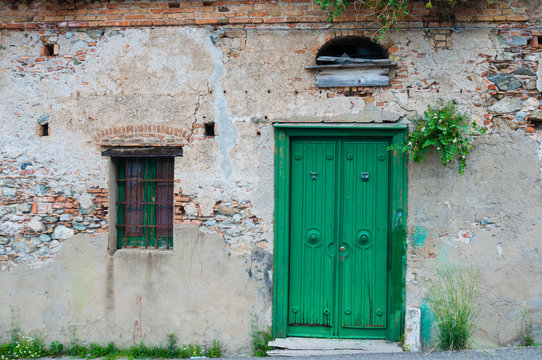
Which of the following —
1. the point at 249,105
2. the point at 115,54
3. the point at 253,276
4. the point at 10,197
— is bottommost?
the point at 253,276

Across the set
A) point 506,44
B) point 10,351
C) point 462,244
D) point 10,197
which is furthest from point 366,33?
point 10,351

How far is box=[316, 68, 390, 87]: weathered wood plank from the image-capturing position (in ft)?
15.1

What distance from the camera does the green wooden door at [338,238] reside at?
15.4ft

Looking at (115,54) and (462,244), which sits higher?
(115,54)

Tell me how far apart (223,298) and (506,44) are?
427 cm

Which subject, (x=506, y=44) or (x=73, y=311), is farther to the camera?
(x=73, y=311)

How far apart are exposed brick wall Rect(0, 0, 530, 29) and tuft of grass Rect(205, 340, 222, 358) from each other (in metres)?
3.72

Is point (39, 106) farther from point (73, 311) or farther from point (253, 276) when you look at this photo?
point (253, 276)

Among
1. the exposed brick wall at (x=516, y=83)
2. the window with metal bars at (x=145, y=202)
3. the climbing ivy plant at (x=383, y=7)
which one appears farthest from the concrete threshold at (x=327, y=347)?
the climbing ivy plant at (x=383, y=7)

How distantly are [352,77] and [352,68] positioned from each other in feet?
0.33

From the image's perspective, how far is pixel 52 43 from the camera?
16.3ft

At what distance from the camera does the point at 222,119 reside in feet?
15.7

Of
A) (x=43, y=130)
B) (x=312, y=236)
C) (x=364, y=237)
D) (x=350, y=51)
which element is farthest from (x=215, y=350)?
(x=350, y=51)

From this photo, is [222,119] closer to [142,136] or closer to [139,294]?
[142,136]
